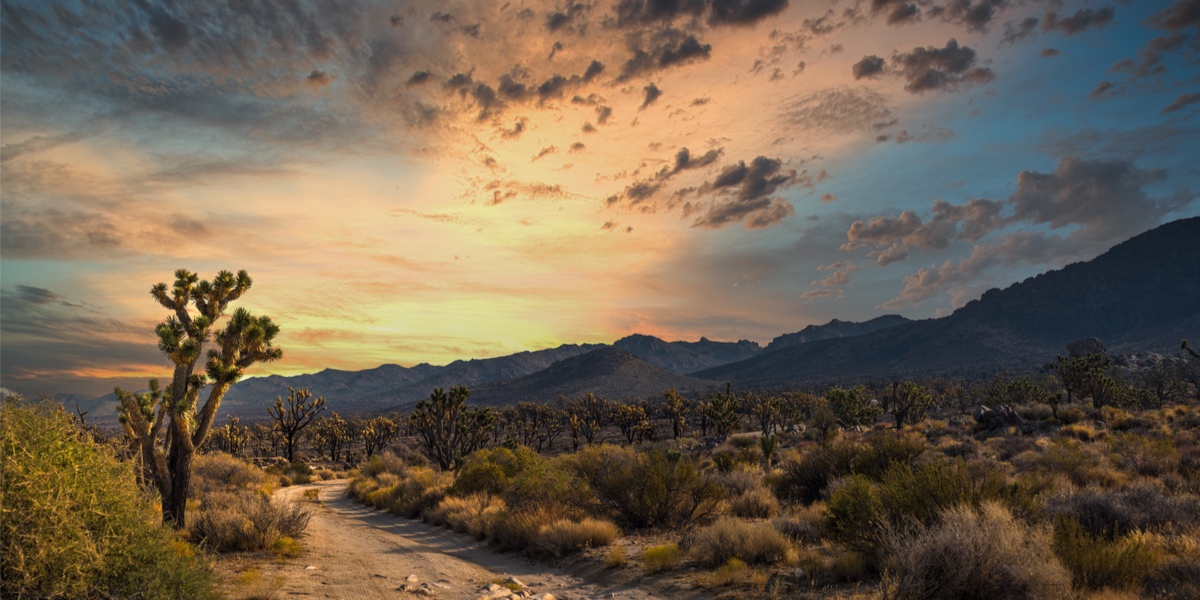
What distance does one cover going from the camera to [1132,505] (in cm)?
1002

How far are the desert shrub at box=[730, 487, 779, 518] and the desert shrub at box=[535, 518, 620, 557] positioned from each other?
4055 mm

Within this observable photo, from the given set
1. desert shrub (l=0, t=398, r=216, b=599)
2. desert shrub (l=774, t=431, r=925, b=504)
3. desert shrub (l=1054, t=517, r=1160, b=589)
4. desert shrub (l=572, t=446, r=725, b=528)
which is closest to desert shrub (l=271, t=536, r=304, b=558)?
desert shrub (l=0, t=398, r=216, b=599)

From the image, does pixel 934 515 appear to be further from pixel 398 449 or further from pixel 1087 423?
pixel 398 449

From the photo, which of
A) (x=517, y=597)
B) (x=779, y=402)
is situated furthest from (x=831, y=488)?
(x=779, y=402)

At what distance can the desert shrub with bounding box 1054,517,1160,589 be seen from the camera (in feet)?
24.0

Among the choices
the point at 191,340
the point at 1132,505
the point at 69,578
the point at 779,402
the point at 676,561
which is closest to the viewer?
the point at 69,578

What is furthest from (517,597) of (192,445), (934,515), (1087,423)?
(1087,423)

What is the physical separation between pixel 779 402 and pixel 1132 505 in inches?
2366

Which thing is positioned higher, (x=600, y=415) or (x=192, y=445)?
(x=192, y=445)

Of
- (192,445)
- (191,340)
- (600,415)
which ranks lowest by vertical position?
(600,415)

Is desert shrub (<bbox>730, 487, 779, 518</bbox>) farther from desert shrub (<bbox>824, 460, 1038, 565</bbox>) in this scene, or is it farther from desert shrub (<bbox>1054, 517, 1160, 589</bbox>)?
desert shrub (<bbox>1054, 517, 1160, 589</bbox>)

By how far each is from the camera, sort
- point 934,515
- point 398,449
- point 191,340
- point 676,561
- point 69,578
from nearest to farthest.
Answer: point 69,578 < point 934,515 < point 676,561 < point 191,340 < point 398,449

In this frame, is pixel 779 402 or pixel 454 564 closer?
pixel 454 564

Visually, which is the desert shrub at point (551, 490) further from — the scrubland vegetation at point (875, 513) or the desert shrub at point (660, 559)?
the desert shrub at point (660, 559)
